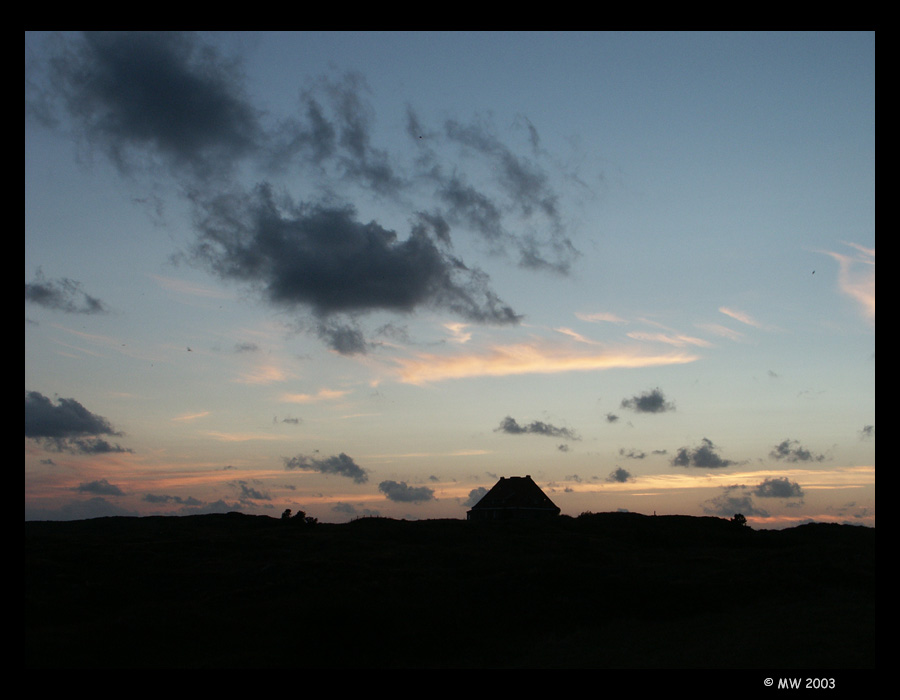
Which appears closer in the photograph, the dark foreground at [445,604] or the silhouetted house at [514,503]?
the dark foreground at [445,604]

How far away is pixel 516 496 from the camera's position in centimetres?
7656

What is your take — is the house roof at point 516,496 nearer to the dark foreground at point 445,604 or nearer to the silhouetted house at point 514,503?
the silhouetted house at point 514,503

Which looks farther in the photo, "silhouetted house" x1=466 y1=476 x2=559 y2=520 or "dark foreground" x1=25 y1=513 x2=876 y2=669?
"silhouetted house" x1=466 y1=476 x2=559 y2=520

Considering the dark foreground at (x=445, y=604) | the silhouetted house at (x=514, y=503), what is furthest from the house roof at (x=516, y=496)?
the dark foreground at (x=445, y=604)

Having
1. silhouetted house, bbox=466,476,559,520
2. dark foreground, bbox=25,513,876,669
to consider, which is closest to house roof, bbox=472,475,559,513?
silhouetted house, bbox=466,476,559,520

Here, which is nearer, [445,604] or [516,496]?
[445,604]

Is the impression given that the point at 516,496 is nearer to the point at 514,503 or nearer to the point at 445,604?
the point at 514,503

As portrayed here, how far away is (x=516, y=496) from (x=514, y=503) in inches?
39.2

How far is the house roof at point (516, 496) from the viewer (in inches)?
3000

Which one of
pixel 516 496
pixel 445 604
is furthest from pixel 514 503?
pixel 445 604

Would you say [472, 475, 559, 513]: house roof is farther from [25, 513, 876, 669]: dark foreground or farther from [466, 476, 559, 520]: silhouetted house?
[25, 513, 876, 669]: dark foreground

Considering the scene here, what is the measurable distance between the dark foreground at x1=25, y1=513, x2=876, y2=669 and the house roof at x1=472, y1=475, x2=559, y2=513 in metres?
21.2

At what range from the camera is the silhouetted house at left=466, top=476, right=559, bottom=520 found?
75.6 meters
